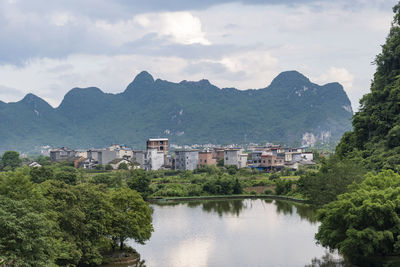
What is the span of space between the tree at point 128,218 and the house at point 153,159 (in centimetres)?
5492

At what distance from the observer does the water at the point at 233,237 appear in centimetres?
2575

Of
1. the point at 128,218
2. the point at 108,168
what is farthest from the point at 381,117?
the point at 108,168

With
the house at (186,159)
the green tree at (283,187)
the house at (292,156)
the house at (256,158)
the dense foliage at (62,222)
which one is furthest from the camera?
the house at (292,156)

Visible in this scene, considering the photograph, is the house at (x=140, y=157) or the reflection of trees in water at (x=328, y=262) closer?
the reflection of trees in water at (x=328, y=262)

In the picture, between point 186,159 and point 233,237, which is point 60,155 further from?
point 233,237

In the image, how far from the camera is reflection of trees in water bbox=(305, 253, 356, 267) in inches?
949

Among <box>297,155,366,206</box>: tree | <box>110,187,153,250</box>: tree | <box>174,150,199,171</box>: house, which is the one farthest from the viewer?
<box>174,150,199,171</box>: house

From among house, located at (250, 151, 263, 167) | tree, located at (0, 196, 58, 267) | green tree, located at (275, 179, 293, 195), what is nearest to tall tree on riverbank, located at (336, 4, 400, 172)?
green tree, located at (275, 179, 293, 195)

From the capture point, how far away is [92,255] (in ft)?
73.5

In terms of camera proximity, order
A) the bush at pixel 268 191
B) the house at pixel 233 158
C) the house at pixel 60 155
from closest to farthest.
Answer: the bush at pixel 268 191 → the house at pixel 233 158 → the house at pixel 60 155

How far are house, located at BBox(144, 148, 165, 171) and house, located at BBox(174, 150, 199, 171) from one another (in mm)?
3087

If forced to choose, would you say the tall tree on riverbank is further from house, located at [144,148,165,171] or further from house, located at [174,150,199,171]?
house, located at [144,148,165,171]

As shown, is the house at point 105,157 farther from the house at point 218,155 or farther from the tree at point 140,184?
the tree at point 140,184

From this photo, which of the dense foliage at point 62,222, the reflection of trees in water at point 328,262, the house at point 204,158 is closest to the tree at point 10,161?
the house at point 204,158
